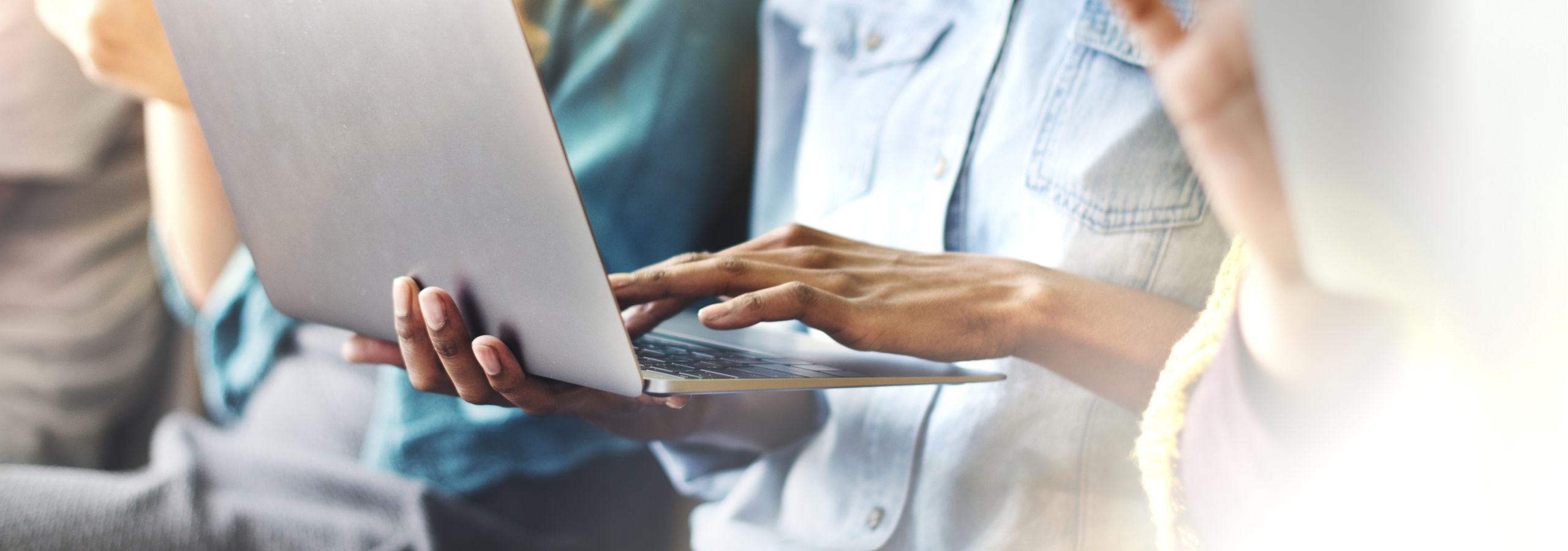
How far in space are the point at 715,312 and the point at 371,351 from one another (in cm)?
27

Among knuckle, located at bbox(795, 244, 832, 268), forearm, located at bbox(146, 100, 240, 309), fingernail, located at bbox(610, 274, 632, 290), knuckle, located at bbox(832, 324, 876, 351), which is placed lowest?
forearm, located at bbox(146, 100, 240, 309)

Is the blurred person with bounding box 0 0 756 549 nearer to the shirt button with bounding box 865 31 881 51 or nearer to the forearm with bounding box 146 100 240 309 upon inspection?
the forearm with bounding box 146 100 240 309

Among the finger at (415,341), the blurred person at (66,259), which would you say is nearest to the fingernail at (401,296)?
the finger at (415,341)

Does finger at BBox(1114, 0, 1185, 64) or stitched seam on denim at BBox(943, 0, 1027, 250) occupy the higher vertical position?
finger at BBox(1114, 0, 1185, 64)

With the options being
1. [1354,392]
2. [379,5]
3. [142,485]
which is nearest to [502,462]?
[142,485]

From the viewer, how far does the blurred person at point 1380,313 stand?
0.99ft

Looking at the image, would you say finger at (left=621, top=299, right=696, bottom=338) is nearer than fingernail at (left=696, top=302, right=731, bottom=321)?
No

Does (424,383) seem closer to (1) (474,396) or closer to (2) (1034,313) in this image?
(1) (474,396)

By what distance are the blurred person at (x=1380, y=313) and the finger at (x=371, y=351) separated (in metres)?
0.43

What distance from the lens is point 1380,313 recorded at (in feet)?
1.09

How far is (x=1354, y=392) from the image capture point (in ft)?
1.14

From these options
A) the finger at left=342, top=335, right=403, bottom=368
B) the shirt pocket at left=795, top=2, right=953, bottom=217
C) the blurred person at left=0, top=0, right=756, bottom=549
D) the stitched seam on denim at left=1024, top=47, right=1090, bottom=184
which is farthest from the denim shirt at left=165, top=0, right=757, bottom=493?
the stitched seam on denim at left=1024, top=47, right=1090, bottom=184

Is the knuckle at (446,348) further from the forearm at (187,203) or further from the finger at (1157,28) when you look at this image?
the forearm at (187,203)

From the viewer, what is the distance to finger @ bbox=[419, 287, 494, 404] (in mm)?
390
